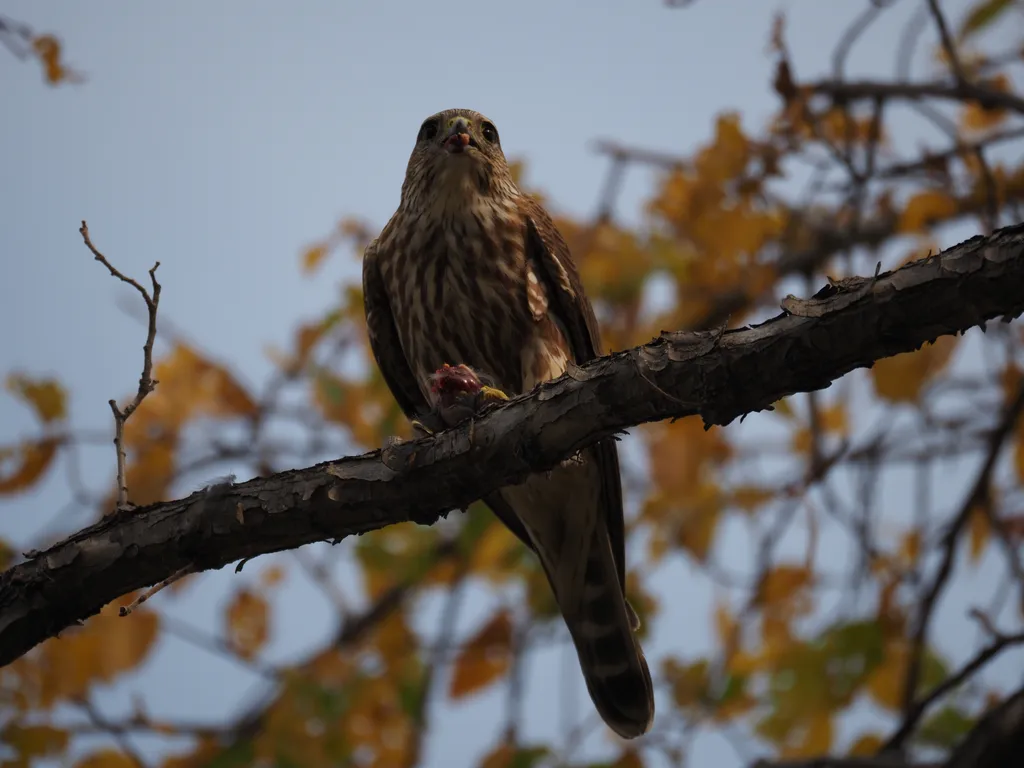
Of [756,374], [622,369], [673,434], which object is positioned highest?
[673,434]

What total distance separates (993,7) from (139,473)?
3.89 meters

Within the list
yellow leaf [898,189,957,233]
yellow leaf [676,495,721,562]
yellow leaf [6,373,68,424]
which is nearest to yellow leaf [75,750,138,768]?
yellow leaf [6,373,68,424]

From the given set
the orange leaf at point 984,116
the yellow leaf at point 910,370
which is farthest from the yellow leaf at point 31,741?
the orange leaf at point 984,116

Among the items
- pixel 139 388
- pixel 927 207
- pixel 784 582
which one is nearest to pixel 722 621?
pixel 784 582

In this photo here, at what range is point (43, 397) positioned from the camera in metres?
4.19

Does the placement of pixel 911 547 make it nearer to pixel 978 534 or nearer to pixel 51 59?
pixel 978 534

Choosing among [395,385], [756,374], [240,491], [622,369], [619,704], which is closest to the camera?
[756,374]

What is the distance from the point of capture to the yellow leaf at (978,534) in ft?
14.7

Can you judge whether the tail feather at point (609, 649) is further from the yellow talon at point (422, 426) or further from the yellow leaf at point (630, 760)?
the yellow talon at point (422, 426)

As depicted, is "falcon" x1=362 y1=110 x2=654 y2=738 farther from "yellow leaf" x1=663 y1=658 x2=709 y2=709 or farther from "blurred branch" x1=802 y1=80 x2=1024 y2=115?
"blurred branch" x1=802 y1=80 x2=1024 y2=115

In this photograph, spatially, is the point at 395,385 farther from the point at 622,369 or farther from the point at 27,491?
the point at 622,369

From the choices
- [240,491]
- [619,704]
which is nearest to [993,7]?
[619,704]

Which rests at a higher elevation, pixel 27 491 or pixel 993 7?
pixel 993 7

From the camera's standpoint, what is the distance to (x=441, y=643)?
15.2 feet
